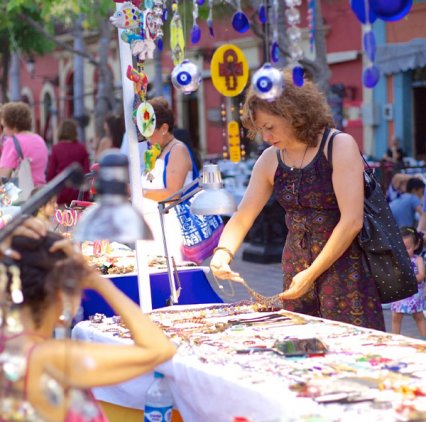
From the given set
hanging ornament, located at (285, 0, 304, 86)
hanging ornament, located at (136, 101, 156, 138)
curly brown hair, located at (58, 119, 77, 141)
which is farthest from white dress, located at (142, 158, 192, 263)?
curly brown hair, located at (58, 119, 77, 141)

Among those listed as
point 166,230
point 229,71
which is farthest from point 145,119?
point 229,71

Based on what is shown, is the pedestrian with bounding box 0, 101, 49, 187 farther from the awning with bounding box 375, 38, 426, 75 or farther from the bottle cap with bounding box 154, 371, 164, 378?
the awning with bounding box 375, 38, 426, 75

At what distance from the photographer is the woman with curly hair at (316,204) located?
3996mm

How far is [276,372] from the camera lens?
308 centimetres

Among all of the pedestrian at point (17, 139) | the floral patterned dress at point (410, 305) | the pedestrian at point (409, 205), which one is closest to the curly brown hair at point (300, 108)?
the floral patterned dress at point (410, 305)

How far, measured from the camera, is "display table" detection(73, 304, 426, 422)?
2.74 meters

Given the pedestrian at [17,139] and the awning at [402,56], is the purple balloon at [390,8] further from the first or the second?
the awning at [402,56]

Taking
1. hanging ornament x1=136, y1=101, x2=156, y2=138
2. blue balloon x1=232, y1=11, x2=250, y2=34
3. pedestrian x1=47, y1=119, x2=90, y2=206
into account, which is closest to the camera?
hanging ornament x1=136, y1=101, x2=156, y2=138

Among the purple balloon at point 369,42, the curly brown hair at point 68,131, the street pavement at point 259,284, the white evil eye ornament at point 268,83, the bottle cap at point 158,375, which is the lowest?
the street pavement at point 259,284

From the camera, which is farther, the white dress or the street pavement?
the street pavement

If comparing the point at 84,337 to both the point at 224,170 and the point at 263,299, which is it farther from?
the point at 224,170

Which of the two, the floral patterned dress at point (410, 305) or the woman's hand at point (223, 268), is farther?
the floral patterned dress at point (410, 305)

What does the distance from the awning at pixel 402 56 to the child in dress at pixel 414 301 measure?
8191mm

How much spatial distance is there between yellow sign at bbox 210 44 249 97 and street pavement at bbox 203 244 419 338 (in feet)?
5.04
